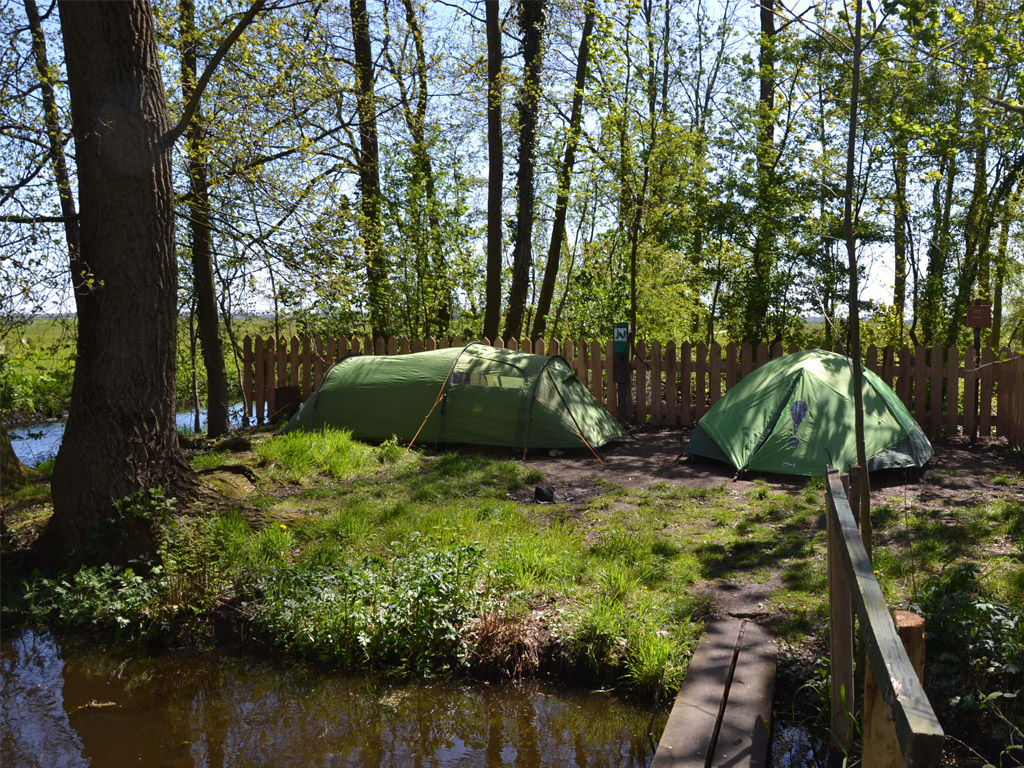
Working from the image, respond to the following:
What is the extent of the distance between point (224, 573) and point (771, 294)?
9656 millimetres

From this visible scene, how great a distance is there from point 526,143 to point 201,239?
6992 millimetres

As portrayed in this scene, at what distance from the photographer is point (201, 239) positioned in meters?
10.5

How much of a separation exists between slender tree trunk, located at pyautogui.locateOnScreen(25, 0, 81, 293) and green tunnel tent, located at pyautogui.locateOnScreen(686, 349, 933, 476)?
6.30m

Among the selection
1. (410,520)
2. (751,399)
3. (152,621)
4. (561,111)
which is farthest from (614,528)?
(561,111)

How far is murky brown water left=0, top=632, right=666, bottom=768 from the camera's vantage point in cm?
384

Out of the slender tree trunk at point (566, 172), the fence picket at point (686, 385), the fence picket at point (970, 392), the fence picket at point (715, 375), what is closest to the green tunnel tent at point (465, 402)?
the fence picket at point (686, 385)

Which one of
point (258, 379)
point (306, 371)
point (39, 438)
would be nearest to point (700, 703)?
point (306, 371)

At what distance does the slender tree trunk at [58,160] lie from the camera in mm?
5883

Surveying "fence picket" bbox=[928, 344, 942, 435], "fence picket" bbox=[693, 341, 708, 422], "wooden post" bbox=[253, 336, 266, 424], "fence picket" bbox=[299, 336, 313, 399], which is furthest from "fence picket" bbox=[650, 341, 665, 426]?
"wooden post" bbox=[253, 336, 266, 424]

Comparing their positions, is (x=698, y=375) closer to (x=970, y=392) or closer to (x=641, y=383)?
(x=641, y=383)

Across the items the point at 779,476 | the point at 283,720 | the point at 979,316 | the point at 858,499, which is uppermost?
the point at 979,316

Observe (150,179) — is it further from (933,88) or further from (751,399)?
(933,88)

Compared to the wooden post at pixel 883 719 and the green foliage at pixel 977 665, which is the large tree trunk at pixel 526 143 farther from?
the wooden post at pixel 883 719

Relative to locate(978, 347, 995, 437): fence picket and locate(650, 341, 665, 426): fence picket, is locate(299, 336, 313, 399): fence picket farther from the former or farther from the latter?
locate(978, 347, 995, 437): fence picket
